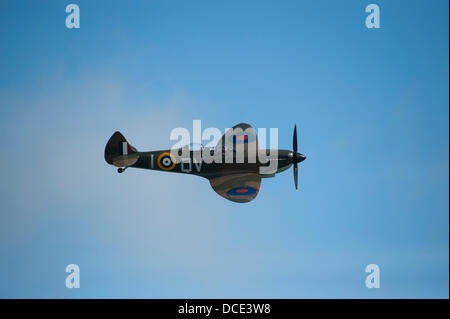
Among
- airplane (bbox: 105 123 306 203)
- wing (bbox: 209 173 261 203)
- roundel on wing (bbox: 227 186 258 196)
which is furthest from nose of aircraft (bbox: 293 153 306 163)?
roundel on wing (bbox: 227 186 258 196)

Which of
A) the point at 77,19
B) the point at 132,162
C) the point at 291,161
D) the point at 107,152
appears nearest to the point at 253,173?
the point at 291,161

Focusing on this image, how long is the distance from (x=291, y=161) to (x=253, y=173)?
2065 mm

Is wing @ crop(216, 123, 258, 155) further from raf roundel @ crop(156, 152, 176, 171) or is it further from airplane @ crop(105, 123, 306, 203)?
raf roundel @ crop(156, 152, 176, 171)

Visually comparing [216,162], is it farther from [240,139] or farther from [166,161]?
[166,161]

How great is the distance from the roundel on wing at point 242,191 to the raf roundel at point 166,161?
11.9 ft

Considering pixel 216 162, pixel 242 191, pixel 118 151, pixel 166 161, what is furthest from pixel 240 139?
pixel 118 151

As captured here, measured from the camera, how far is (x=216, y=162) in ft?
67.1

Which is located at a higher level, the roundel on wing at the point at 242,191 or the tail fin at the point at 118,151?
the tail fin at the point at 118,151

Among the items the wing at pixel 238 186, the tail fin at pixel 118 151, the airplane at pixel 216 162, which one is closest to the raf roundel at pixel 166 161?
the airplane at pixel 216 162

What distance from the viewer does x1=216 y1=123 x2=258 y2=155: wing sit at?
68.6 feet

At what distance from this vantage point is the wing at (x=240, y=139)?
20906 millimetres

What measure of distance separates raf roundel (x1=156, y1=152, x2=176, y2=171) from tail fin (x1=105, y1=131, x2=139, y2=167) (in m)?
1.54

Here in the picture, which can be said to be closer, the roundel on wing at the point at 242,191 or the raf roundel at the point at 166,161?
the roundel on wing at the point at 242,191

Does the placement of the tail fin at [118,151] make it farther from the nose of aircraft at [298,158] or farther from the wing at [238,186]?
the nose of aircraft at [298,158]
